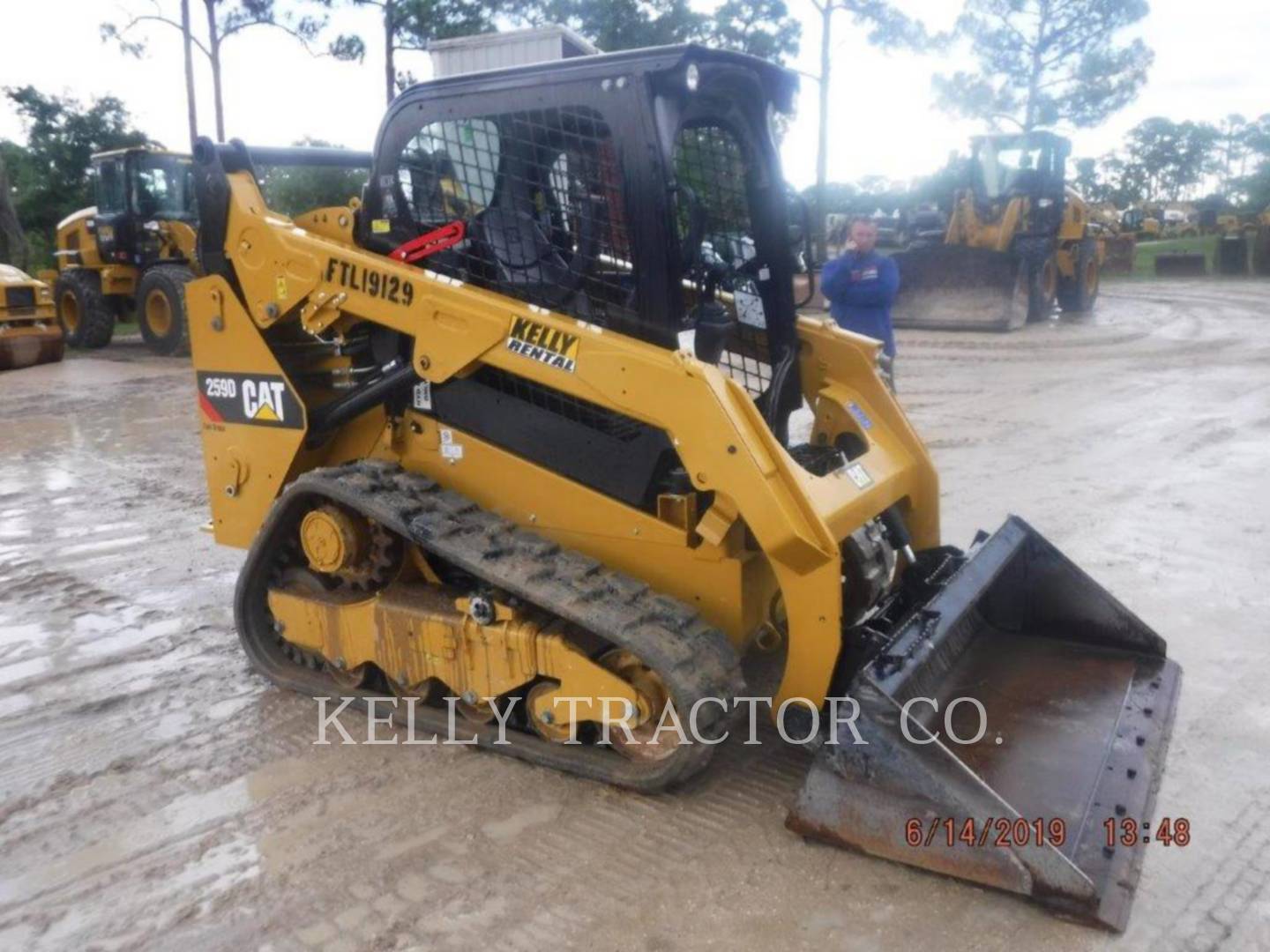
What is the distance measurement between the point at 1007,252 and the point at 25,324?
43.1 ft

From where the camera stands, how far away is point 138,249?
15.0 metres

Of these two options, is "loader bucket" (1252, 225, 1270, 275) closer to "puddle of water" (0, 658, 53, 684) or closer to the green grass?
the green grass

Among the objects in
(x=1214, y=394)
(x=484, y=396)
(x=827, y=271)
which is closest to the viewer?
(x=484, y=396)

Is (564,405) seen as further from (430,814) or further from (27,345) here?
(27,345)

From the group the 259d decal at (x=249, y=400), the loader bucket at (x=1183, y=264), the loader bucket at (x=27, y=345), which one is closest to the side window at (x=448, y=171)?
the 259d decal at (x=249, y=400)

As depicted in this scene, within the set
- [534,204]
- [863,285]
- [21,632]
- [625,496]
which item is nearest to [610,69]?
[534,204]

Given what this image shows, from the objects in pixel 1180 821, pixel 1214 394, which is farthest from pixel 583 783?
pixel 1214 394

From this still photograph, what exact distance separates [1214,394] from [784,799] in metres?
8.30

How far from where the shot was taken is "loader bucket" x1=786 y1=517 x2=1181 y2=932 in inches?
107

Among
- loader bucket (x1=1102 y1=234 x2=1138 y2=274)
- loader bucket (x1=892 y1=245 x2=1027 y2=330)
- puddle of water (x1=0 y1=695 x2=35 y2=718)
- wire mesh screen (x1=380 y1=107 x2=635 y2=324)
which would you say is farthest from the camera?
loader bucket (x1=1102 y1=234 x2=1138 y2=274)

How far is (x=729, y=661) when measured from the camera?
10.5 feet

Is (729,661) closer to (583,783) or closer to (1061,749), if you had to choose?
(583,783)

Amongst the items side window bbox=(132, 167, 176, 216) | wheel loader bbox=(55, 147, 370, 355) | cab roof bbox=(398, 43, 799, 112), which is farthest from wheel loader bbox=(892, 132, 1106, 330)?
cab roof bbox=(398, 43, 799, 112)

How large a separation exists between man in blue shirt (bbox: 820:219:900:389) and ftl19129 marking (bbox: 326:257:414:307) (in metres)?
3.79
